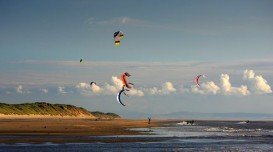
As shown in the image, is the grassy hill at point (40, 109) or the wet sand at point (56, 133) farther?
the grassy hill at point (40, 109)

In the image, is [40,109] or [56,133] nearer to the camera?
[56,133]

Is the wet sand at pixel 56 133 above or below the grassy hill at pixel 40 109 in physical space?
below

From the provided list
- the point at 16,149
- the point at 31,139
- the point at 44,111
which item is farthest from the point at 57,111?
the point at 16,149

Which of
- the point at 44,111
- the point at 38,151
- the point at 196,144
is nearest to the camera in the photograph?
the point at 38,151

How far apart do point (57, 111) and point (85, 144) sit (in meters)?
129

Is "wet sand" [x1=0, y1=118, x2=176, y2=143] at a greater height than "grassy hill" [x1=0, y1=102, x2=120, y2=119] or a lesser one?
lesser

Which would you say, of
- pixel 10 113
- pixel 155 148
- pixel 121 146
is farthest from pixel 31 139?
pixel 10 113

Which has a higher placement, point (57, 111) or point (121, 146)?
point (57, 111)

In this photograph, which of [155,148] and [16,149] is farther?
[155,148]

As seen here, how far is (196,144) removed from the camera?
52250 millimetres

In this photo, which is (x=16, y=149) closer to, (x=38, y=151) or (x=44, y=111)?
(x=38, y=151)

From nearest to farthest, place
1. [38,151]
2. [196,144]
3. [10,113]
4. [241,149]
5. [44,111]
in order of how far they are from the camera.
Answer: [38,151] → [241,149] → [196,144] → [10,113] → [44,111]

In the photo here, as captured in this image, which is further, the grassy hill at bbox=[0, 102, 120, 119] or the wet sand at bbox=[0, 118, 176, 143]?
the grassy hill at bbox=[0, 102, 120, 119]

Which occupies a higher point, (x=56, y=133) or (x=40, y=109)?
(x=40, y=109)
